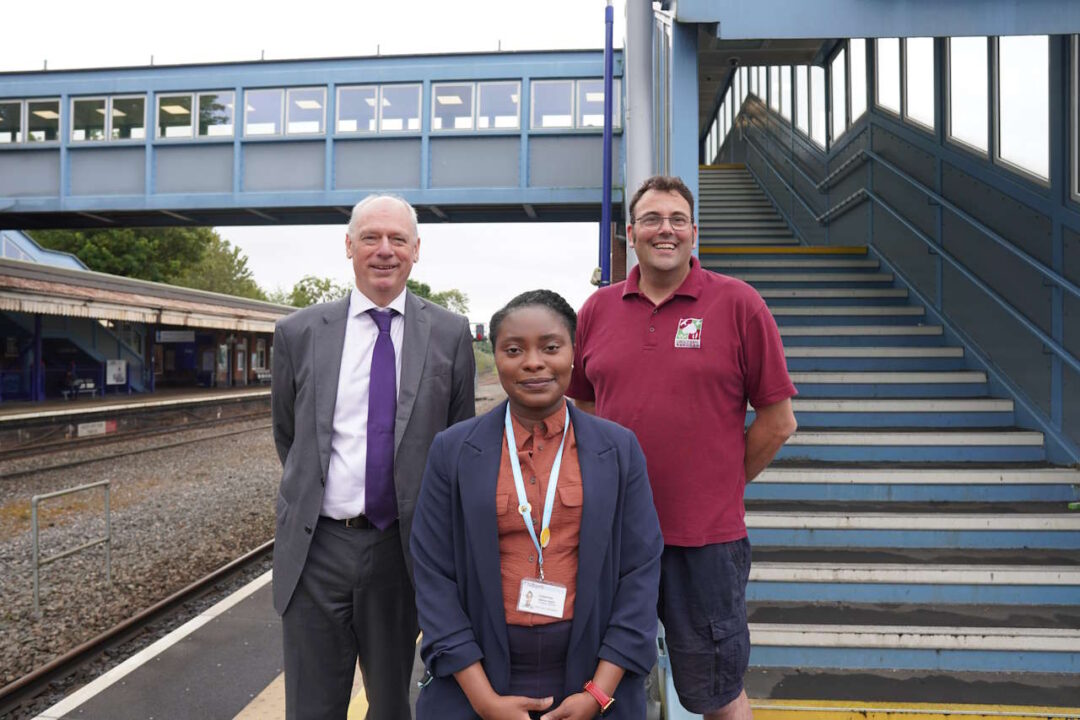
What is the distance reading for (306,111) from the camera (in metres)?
14.4

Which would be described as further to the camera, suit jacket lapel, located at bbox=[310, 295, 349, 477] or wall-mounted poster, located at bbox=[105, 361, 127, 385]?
wall-mounted poster, located at bbox=[105, 361, 127, 385]

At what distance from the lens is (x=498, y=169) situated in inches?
548

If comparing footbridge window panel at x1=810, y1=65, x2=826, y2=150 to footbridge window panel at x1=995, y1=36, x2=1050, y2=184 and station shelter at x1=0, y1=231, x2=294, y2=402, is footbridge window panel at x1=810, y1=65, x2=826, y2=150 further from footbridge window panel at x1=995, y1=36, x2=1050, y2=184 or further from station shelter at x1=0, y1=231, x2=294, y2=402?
station shelter at x1=0, y1=231, x2=294, y2=402

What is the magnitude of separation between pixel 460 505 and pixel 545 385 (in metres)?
0.40

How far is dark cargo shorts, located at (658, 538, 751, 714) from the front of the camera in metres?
2.38

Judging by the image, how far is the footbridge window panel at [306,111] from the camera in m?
14.3

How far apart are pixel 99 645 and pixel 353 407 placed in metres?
4.31

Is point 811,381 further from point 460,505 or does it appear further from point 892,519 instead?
point 460,505

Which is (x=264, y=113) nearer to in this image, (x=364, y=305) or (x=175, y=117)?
(x=175, y=117)

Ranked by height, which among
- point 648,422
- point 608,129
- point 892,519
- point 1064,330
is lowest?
point 892,519

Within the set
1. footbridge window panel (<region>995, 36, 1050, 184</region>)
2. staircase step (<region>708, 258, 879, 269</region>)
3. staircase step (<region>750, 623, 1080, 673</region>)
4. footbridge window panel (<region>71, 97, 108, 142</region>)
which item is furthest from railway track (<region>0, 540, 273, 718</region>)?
footbridge window panel (<region>71, 97, 108, 142</region>)

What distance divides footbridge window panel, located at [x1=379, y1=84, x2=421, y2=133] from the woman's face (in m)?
13.0

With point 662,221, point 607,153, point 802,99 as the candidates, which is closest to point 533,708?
point 662,221

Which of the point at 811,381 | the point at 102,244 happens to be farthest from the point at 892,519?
the point at 102,244
